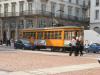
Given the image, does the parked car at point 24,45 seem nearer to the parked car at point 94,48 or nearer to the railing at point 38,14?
the parked car at point 94,48

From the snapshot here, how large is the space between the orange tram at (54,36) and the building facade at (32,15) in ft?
59.2

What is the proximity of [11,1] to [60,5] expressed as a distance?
10.3 m

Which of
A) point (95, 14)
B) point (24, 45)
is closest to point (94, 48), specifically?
point (24, 45)

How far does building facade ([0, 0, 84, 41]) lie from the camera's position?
6956cm

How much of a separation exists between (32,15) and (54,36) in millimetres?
24490

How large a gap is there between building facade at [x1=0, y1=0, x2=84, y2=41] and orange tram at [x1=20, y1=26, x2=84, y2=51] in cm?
1804

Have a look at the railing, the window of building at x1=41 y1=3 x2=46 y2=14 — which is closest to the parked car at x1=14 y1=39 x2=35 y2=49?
the railing

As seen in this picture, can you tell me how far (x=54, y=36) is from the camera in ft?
147

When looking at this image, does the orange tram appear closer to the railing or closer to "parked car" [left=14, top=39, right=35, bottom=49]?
"parked car" [left=14, top=39, right=35, bottom=49]

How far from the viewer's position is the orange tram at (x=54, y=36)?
42844 millimetres

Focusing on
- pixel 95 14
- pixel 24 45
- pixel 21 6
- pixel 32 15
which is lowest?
pixel 24 45

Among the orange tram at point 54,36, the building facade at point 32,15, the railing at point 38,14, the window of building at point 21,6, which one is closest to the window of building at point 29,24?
the building facade at point 32,15

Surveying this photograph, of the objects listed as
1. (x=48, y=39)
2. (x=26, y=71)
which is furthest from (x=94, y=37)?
(x=26, y=71)

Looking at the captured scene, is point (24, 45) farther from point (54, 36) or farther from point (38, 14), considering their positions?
point (38, 14)
